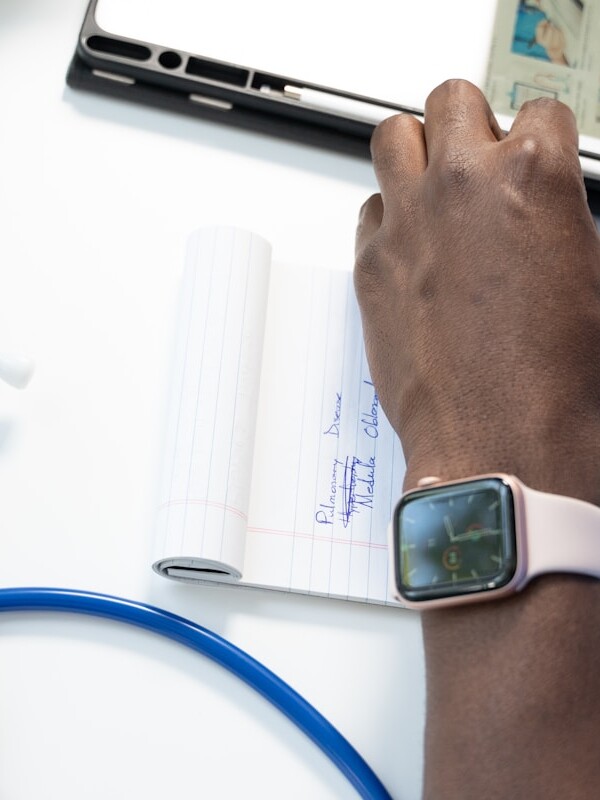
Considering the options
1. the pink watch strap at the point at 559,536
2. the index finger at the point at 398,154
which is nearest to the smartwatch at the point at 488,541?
the pink watch strap at the point at 559,536

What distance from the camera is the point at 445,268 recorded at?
1.80 ft

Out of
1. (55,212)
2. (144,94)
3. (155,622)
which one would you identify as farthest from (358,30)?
(155,622)

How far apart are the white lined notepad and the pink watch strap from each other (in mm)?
159

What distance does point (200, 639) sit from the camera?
54 cm

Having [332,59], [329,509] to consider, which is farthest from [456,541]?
[332,59]

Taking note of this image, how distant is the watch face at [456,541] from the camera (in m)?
0.44

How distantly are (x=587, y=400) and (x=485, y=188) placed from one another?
15 centimetres

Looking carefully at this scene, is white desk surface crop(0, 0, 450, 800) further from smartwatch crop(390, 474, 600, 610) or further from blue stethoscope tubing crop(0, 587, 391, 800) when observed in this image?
smartwatch crop(390, 474, 600, 610)

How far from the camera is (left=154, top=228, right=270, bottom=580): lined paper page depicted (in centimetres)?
55

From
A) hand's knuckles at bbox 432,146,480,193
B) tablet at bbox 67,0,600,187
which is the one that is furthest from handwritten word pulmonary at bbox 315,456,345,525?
tablet at bbox 67,0,600,187

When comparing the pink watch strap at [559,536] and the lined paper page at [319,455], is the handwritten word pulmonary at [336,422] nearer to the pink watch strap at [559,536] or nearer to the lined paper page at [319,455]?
the lined paper page at [319,455]

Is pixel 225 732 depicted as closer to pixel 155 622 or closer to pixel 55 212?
pixel 155 622

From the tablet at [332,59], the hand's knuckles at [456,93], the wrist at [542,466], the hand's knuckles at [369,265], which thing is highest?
the tablet at [332,59]

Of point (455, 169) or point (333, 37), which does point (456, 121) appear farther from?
point (333, 37)
